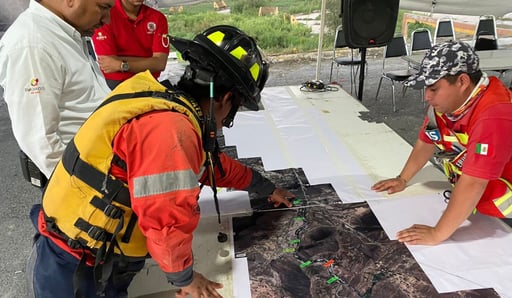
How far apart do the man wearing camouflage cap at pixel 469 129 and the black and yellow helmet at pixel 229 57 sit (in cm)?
60

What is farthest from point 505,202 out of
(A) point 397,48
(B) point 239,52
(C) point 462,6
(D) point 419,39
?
(C) point 462,6

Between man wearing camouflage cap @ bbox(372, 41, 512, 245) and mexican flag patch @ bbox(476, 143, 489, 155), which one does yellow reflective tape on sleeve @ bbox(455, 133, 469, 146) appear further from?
mexican flag patch @ bbox(476, 143, 489, 155)

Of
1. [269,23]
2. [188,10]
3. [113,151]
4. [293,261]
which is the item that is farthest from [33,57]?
[269,23]

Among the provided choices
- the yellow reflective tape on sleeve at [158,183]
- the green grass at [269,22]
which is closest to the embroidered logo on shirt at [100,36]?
the yellow reflective tape on sleeve at [158,183]

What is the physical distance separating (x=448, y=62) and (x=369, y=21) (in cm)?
182

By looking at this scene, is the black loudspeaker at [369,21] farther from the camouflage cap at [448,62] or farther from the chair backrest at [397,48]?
the camouflage cap at [448,62]

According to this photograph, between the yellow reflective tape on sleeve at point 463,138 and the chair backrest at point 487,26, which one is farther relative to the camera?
the chair backrest at point 487,26

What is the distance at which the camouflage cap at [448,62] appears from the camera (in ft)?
3.74

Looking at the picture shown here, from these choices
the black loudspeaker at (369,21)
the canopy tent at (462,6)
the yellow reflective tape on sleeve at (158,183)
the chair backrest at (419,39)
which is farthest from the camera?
the canopy tent at (462,6)

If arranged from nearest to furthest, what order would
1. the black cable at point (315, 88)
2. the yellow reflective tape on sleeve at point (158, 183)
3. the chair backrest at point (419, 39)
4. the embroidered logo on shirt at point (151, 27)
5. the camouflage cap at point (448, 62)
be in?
the yellow reflective tape on sleeve at point (158, 183) < the camouflage cap at point (448, 62) < the embroidered logo on shirt at point (151, 27) < the black cable at point (315, 88) < the chair backrest at point (419, 39)

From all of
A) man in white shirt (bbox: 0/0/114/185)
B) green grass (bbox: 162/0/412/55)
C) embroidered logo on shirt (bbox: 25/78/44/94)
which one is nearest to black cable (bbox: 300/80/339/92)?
man in white shirt (bbox: 0/0/114/185)

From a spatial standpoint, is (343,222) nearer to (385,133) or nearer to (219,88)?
(219,88)

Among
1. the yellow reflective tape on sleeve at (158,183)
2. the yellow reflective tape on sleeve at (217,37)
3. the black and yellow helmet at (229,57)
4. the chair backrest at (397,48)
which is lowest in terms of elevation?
the chair backrest at (397,48)

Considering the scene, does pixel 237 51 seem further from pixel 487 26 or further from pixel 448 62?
pixel 487 26
